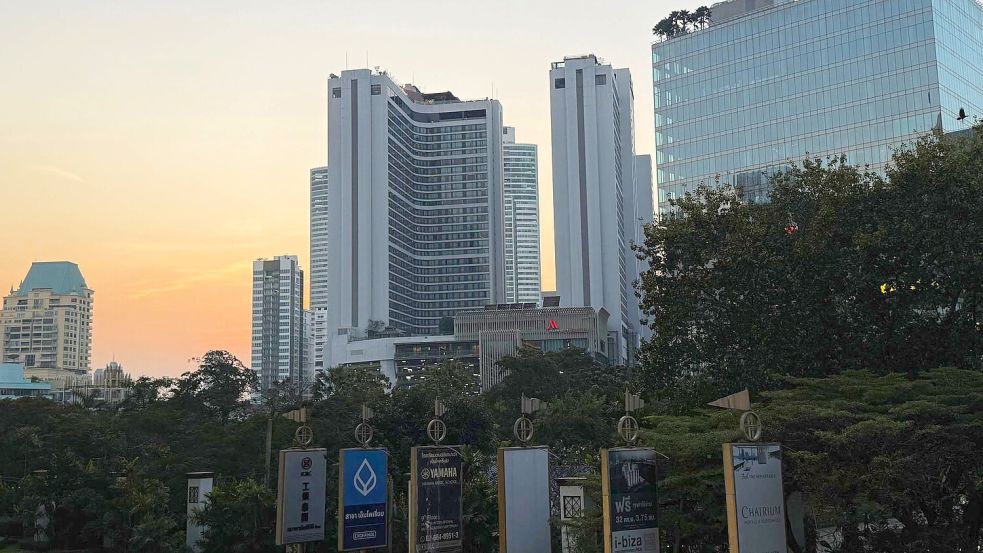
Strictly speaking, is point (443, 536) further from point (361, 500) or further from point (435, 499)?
point (361, 500)

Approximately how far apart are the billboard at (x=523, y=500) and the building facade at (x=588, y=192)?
390ft

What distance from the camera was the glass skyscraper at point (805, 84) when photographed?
90.4 m

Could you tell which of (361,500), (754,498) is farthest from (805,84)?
(754,498)

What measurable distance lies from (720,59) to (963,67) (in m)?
23.1

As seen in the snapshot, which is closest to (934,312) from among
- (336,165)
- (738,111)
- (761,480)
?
(761,480)

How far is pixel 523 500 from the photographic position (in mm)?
21391

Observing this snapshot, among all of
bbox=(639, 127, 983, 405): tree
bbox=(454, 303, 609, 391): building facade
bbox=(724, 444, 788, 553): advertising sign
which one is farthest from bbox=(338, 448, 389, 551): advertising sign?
bbox=(454, 303, 609, 391): building facade

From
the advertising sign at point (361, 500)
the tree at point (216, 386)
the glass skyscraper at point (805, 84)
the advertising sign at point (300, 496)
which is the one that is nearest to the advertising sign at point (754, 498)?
the advertising sign at point (361, 500)

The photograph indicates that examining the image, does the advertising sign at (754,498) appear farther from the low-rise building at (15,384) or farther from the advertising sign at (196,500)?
Answer: the low-rise building at (15,384)

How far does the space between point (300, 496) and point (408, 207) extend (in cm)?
15028

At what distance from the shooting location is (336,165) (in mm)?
152625

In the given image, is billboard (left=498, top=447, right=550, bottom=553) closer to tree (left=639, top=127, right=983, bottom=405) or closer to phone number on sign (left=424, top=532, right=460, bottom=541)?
phone number on sign (left=424, top=532, right=460, bottom=541)

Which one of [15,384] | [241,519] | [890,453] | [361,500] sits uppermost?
[15,384]

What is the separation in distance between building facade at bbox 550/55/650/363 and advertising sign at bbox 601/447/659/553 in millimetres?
121420
